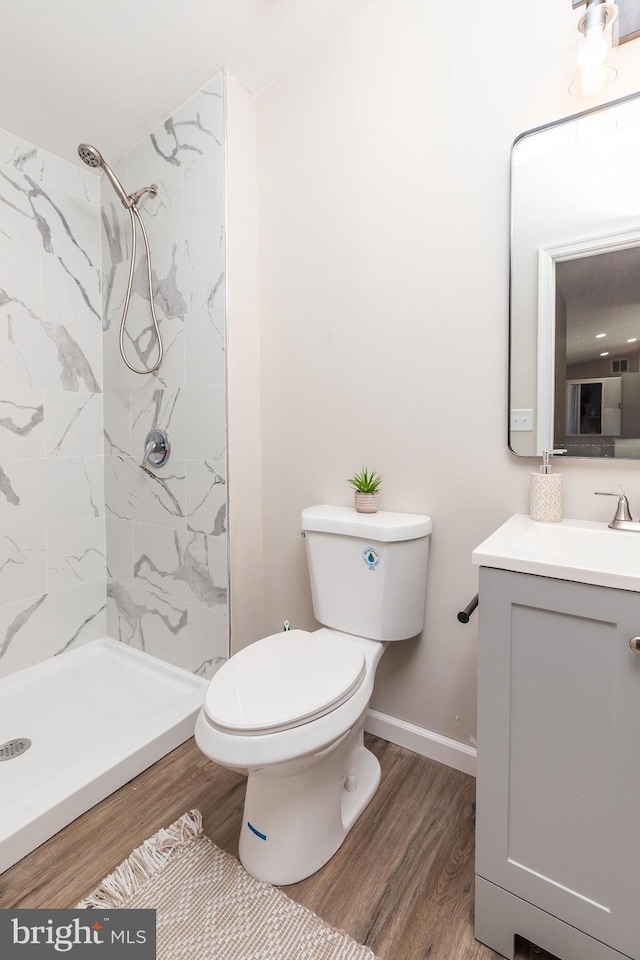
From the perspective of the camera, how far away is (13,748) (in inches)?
62.0

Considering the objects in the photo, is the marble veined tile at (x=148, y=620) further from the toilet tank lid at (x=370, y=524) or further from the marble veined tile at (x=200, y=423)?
the toilet tank lid at (x=370, y=524)

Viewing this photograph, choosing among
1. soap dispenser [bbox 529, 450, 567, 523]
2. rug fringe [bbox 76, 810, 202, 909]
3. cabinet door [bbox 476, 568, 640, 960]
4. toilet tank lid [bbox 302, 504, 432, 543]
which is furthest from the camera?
toilet tank lid [bbox 302, 504, 432, 543]

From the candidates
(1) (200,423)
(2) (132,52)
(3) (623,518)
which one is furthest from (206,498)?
(2) (132,52)

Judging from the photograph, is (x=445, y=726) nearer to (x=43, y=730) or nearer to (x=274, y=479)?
(x=274, y=479)

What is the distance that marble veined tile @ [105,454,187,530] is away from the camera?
1.90m

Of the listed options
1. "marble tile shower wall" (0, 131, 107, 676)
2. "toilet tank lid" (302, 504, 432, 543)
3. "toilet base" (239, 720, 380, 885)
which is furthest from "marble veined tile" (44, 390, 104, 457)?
"toilet base" (239, 720, 380, 885)

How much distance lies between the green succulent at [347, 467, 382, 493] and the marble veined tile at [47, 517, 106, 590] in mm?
1349

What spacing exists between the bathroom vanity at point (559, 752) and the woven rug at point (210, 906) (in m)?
0.36

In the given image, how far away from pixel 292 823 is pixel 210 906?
23 centimetres

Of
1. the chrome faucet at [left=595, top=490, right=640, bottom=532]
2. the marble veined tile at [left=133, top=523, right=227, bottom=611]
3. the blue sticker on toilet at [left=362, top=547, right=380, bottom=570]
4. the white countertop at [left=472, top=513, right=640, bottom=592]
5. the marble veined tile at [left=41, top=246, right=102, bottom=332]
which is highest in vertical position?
the marble veined tile at [left=41, top=246, right=102, bottom=332]

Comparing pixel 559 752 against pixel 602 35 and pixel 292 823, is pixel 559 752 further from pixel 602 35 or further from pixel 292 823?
pixel 602 35

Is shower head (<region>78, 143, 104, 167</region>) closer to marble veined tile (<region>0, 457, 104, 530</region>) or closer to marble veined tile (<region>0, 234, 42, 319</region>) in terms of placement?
marble veined tile (<region>0, 234, 42, 319</region>)

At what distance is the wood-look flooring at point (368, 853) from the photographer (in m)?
1.00

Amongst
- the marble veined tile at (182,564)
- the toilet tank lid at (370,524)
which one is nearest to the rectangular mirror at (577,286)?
the toilet tank lid at (370,524)
